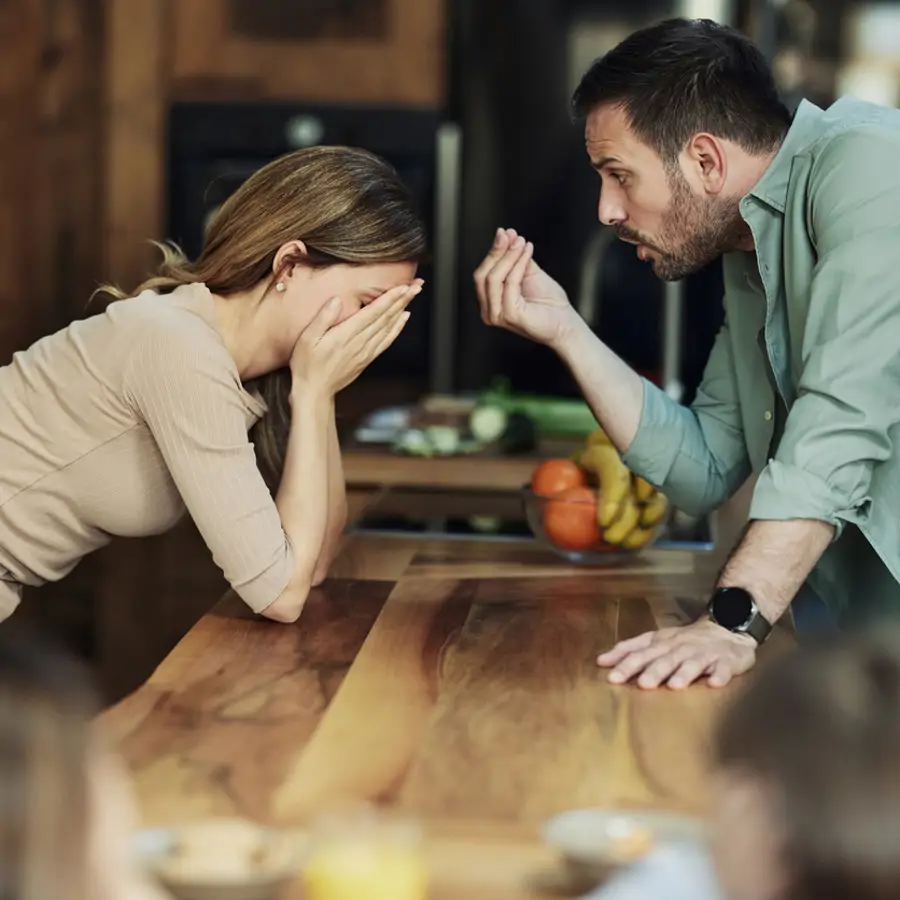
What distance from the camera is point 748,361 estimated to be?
2.18 meters

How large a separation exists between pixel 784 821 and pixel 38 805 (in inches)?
13.2

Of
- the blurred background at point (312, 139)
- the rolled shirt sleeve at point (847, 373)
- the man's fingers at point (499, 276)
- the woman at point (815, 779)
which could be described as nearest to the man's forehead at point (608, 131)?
the man's fingers at point (499, 276)

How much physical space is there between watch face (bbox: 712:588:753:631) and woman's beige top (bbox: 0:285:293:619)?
1.63 feet

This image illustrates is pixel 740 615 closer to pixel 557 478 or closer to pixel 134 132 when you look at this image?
pixel 557 478

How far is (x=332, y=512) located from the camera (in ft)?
6.94

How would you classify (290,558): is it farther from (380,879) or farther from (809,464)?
(380,879)

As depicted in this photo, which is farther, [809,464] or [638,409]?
[638,409]

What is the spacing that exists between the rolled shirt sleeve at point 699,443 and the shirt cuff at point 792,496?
1.42 feet

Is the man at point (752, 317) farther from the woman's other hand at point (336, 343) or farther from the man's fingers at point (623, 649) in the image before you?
the woman's other hand at point (336, 343)

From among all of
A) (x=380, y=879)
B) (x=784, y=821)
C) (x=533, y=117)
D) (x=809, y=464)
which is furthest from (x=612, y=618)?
(x=533, y=117)

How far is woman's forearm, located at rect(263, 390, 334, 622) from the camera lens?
73.4 inches

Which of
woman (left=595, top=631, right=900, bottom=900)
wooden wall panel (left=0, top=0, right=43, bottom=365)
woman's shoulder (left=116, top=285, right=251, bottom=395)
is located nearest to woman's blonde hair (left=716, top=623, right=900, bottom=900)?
woman (left=595, top=631, right=900, bottom=900)

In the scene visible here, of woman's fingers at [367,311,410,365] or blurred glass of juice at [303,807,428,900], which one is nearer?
blurred glass of juice at [303,807,428,900]

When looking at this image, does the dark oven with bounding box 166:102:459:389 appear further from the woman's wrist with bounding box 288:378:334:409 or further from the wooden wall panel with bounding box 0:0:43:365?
the woman's wrist with bounding box 288:378:334:409
